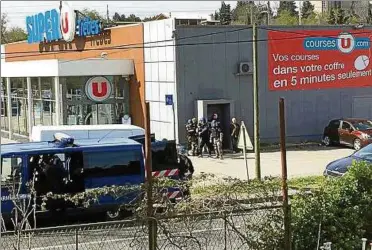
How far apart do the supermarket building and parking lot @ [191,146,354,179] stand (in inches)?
86.6

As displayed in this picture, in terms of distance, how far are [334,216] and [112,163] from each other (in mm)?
6998

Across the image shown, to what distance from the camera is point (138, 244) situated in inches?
292

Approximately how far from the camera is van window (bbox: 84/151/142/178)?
13547 millimetres

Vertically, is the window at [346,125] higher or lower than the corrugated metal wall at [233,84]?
lower

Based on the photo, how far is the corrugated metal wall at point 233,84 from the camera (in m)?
27.7

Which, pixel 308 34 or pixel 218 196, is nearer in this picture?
pixel 218 196

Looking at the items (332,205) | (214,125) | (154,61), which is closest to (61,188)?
(332,205)

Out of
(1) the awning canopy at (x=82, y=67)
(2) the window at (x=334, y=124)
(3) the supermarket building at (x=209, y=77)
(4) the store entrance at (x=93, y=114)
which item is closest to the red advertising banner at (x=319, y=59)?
(3) the supermarket building at (x=209, y=77)

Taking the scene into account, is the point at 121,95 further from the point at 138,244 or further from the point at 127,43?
the point at 138,244

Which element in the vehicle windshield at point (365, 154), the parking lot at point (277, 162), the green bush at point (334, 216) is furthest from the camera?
the parking lot at point (277, 162)

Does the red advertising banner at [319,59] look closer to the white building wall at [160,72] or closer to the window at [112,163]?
the white building wall at [160,72]

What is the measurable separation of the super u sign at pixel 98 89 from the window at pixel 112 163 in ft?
52.9

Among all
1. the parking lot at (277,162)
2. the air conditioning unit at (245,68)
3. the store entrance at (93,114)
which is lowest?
the parking lot at (277,162)

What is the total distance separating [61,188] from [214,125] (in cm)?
1315
